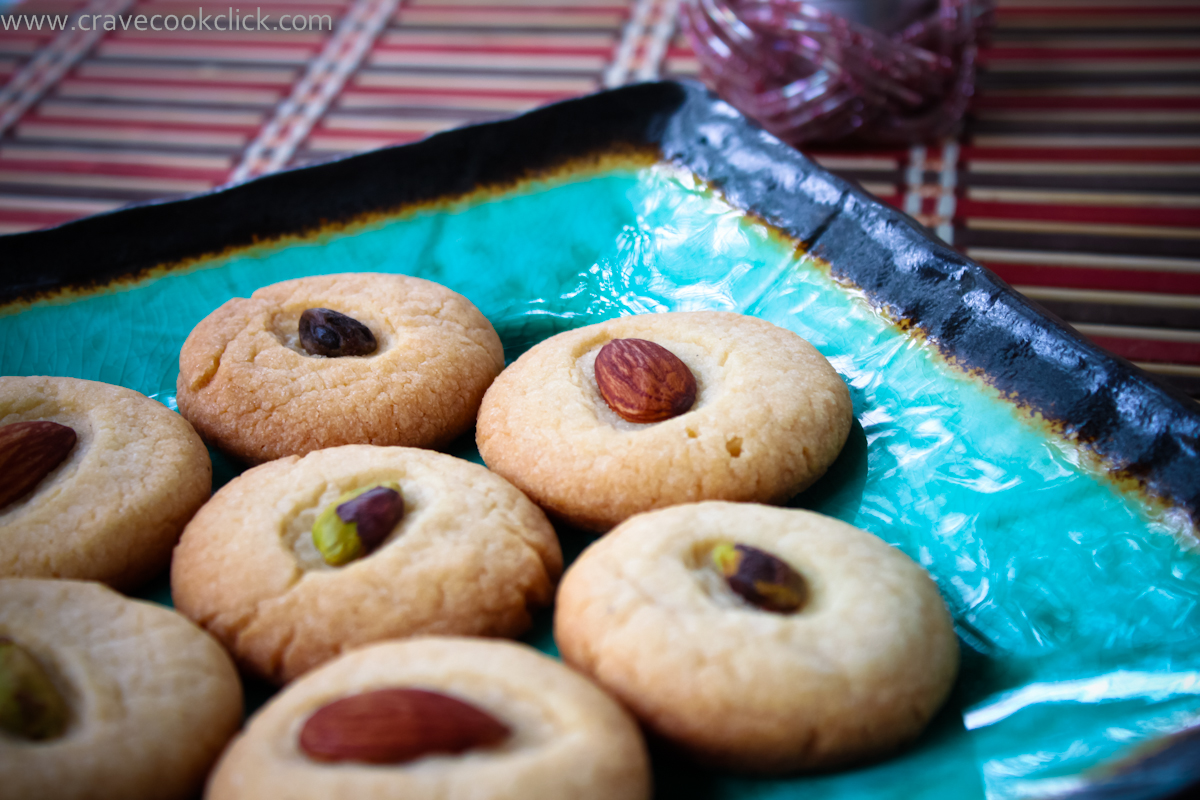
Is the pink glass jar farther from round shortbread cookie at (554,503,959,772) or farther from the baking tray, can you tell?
round shortbread cookie at (554,503,959,772)

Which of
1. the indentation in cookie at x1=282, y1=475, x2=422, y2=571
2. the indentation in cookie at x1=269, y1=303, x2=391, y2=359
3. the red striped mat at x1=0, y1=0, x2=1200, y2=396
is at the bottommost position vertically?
the indentation in cookie at x1=282, y1=475, x2=422, y2=571

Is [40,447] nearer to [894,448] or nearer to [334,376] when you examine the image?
[334,376]

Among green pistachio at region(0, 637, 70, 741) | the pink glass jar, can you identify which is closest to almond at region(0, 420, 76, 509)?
green pistachio at region(0, 637, 70, 741)

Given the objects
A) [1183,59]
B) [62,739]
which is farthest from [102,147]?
[1183,59]

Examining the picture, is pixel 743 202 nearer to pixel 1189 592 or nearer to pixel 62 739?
pixel 1189 592

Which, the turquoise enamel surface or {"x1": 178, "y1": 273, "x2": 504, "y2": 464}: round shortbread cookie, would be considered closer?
the turquoise enamel surface

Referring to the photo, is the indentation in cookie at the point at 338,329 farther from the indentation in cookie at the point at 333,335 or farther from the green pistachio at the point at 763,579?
the green pistachio at the point at 763,579
